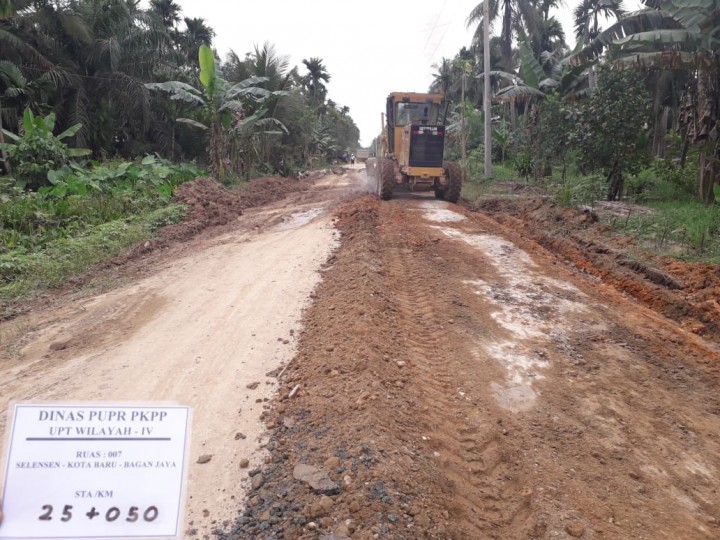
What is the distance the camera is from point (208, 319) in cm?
582

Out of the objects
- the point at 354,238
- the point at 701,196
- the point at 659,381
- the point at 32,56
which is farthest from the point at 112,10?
the point at 659,381

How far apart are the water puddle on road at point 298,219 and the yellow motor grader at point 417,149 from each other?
2.31m

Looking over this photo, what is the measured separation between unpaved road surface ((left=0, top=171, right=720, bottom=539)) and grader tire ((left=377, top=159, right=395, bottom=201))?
256 inches

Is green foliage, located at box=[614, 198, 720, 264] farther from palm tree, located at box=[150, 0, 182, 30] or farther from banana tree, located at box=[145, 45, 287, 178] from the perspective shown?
palm tree, located at box=[150, 0, 182, 30]

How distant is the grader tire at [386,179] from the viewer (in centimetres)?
1398

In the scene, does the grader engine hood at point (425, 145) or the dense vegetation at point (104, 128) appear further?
the grader engine hood at point (425, 145)

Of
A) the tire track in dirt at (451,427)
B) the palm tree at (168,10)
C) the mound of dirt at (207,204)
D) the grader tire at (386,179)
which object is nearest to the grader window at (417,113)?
the grader tire at (386,179)

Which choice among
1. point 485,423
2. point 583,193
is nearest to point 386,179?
point 583,193

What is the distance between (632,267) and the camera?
7512mm

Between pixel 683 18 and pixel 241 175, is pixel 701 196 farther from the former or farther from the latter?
pixel 241 175

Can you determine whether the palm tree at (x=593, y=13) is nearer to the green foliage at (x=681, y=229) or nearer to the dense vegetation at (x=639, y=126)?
the dense vegetation at (x=639, y=126)

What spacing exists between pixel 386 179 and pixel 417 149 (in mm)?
1221

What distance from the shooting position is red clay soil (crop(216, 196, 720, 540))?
2799 millimetres

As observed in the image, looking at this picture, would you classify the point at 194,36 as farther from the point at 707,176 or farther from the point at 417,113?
the point at 707,176
